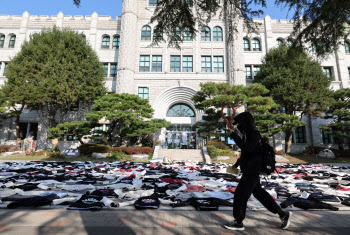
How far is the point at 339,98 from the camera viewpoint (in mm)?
19844

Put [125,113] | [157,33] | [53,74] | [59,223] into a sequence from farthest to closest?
[53,74] → [125,113] → [157,33] → [59,223]

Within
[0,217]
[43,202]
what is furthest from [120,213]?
[0,217]

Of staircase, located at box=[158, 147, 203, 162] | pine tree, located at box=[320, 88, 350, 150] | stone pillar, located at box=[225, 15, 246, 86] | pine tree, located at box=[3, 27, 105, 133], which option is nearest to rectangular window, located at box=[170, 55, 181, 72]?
stone pillar, located at box=[225, 15, 246, 86]

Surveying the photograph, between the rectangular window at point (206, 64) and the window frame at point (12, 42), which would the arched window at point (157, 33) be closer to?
the rectangular window at point (206, 64)

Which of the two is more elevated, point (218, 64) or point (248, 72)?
point (218, 64)

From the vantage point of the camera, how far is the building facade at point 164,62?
2159 centimetres

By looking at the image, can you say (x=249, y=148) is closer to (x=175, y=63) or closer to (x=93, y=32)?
(x=175, y=63)

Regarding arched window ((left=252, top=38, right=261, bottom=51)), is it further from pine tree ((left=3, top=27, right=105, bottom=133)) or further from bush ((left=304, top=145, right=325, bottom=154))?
pine tree ((left=3, top=27, right=105, bottom=133))

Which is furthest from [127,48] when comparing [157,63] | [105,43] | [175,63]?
[175,63]

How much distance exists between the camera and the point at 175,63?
2305 centimetres

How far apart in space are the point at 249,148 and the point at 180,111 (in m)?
20.3

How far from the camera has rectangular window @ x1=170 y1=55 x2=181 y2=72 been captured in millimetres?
A: 22956

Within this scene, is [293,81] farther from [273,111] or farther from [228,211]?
[228,211]

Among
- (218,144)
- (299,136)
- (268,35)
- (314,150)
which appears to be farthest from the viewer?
(268,35)
